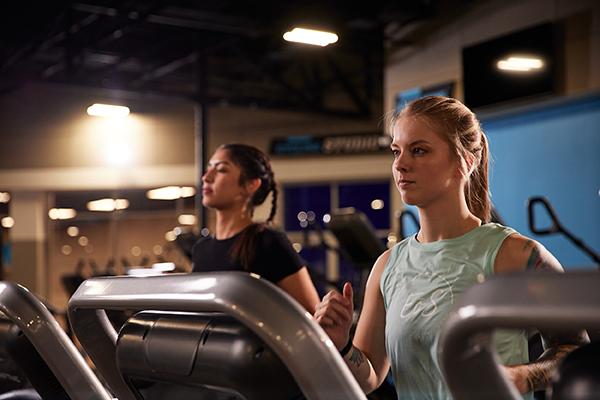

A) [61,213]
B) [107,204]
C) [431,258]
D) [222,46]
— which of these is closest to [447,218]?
[431,258]

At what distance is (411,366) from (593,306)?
1065mm

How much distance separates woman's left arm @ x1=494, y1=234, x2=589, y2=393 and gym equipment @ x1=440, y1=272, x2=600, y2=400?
0.43 m

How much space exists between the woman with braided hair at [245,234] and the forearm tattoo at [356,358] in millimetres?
1081

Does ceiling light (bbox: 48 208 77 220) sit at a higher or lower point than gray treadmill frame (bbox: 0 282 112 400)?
lower

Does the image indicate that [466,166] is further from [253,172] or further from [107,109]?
[107,109]

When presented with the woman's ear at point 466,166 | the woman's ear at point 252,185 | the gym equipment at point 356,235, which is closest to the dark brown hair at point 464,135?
the woman's ear at point 466,166

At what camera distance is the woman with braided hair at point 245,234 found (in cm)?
271

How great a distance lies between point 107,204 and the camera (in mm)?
14383

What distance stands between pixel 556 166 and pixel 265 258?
5041 millimetres

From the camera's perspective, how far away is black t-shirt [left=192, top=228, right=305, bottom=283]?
2.71m

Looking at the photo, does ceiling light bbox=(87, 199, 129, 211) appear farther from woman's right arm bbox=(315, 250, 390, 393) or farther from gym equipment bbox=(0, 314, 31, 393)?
gym equipment bbox=(0, 314, 31, 393)

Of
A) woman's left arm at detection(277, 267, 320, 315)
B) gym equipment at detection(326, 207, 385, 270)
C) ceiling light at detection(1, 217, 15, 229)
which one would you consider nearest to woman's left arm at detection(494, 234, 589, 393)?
woman's left arm at detection(277, 267, 320, 315)

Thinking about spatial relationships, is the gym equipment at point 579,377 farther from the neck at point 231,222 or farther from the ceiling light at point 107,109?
the ceiling light at point 107,109

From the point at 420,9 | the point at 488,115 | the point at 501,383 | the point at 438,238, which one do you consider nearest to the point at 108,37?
the point at 420,9
